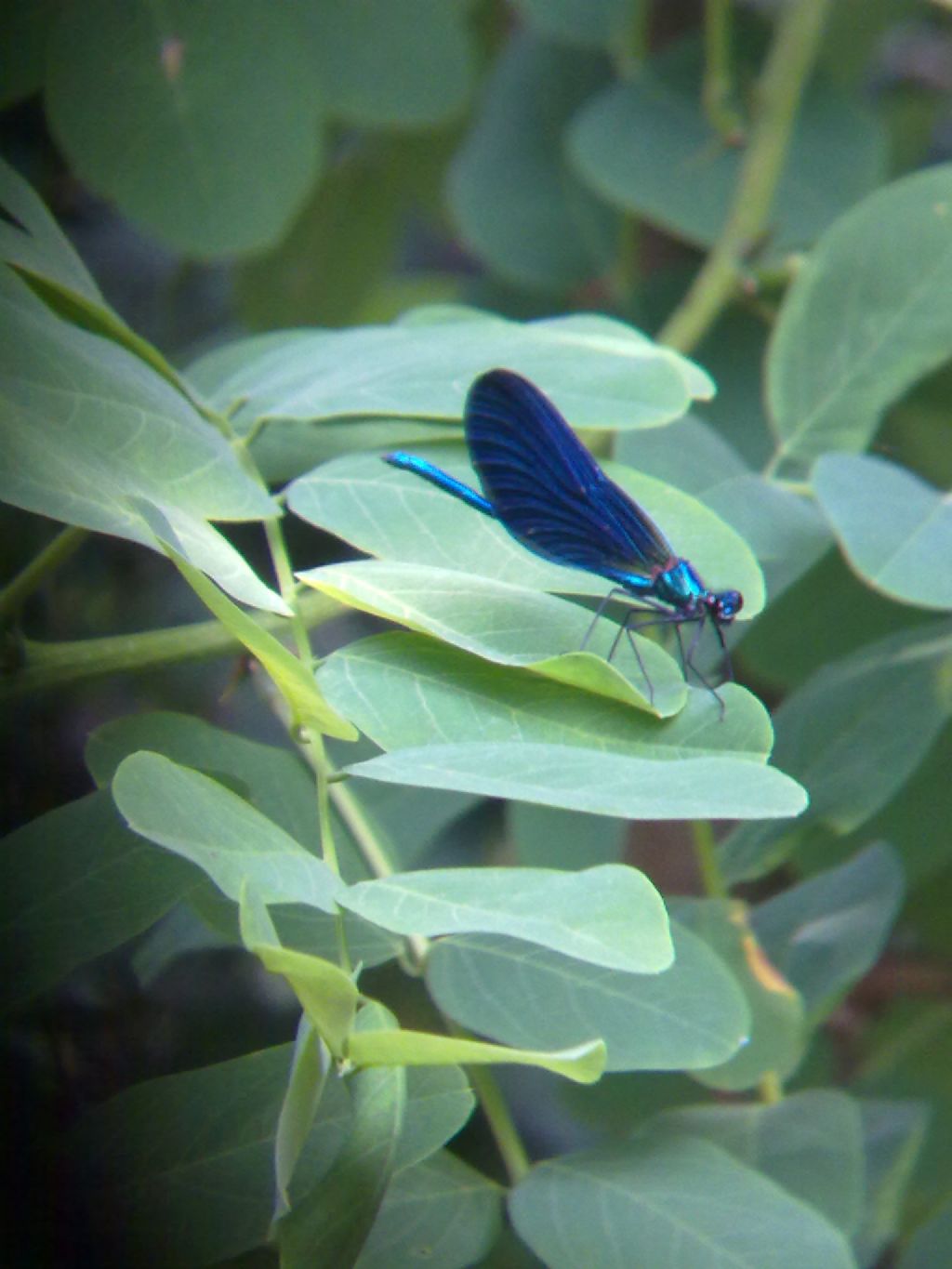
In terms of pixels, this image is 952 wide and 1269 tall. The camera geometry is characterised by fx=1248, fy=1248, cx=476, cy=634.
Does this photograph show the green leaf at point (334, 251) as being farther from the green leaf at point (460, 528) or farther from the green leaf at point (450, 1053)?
the green leaf at point (450, 1053)

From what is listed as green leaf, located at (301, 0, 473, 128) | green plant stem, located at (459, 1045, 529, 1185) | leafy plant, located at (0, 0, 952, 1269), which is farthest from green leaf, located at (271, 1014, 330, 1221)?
green leaf, located at (301, 0, 473, 128)

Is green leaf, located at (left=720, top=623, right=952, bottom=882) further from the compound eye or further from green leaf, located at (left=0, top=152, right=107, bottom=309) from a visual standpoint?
green leaf, located at (left=0, top=152, right=107, bottom=309)

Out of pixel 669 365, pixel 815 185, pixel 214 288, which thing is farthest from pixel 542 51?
pixel 669 365

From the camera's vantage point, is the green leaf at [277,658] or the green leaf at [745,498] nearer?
the green leaf at [277,658]

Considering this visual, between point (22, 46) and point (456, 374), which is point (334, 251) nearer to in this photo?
point (22, 46)

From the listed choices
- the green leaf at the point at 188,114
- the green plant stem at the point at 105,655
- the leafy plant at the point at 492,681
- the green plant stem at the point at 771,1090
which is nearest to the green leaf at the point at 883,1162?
the leafy plant at the point at 492,681

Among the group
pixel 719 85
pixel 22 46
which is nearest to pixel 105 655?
pixel 22 46

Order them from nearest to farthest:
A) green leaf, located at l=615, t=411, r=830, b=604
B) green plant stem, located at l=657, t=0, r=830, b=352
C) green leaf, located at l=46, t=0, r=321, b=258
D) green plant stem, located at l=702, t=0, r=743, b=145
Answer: green leaf, located at l=615, t=411, r=830, b=604 < green leaf, located at l=46, t=0, r=321, b=258 < green plant stem, located at l=657, t=0, r=830, b=352 < green plant stem, located at l=702, t=0, r=743, b=145

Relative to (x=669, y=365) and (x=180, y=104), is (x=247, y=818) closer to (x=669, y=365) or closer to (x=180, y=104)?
(x=669, y=365)
